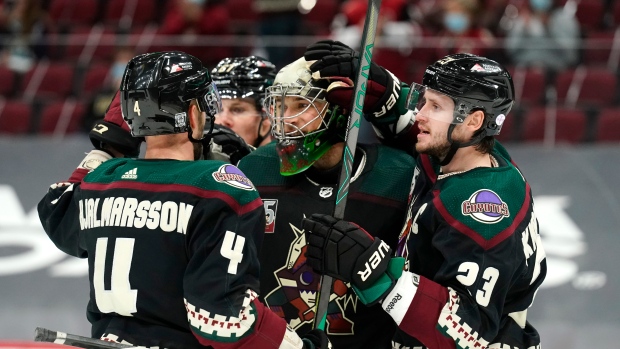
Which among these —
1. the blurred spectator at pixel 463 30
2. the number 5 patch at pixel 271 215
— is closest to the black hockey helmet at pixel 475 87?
the number 5 patch at pixel 271 215

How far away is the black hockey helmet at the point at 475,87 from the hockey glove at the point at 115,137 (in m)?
1.10

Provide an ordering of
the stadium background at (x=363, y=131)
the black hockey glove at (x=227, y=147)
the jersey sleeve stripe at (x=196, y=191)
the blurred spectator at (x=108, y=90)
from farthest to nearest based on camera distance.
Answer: the blurred spectator at (x=108, y=90), the stadium background at (x=363, y=131), the black hockey glove at (x=227, y=147), the jersey sleeve stripe at (x=196, y=191)

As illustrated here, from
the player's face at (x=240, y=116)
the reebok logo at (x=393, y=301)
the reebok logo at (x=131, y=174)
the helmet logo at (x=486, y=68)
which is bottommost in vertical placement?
the player's face at (x=240, y=116)

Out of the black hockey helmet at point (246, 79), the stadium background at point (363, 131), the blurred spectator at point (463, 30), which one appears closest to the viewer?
the black hockey helmet at point (246, 79)

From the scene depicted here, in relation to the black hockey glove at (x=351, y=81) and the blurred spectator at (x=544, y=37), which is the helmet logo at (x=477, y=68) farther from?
the blurred spectator at (x=544, y=37)

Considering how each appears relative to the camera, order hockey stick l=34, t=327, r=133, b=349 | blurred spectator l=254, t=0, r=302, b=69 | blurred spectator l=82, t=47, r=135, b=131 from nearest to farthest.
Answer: hockey stick l=34, t=327, r=133, b=349, blurred spectator l=82, t=47, r=135, b=131, blurred spectator l=254, t=0, r=302, b=69

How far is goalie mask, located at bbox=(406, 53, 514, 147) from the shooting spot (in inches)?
134

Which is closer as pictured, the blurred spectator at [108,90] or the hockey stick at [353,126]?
the hockey stick at [353,126]

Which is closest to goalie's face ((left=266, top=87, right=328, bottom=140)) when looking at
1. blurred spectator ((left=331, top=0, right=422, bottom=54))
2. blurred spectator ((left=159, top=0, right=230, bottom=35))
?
blurred spectator ((left=331, top=0, right=422, bottom=54))

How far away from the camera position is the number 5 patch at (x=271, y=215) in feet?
12.3

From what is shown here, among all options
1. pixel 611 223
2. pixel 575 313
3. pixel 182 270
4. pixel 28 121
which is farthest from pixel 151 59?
pixel 28 121

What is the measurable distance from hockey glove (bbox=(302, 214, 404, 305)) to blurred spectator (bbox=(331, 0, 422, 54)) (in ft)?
Result: 16.9

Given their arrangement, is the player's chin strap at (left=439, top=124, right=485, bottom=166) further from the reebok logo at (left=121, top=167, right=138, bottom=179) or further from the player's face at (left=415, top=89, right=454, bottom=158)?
the reebok logo at (left=121, top=167, right=138, bottom=179)

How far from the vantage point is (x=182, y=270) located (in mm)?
3029
